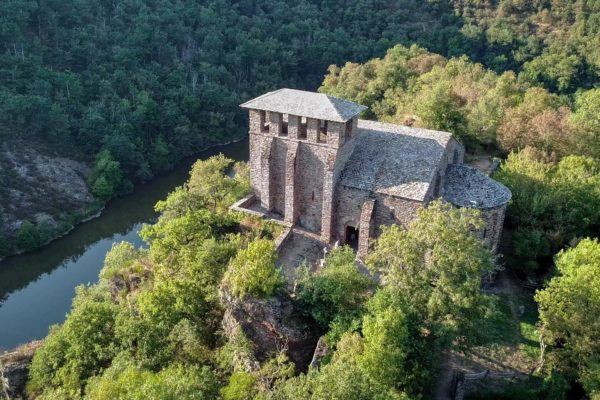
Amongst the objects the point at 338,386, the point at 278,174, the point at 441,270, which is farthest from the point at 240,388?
the point at 278,174

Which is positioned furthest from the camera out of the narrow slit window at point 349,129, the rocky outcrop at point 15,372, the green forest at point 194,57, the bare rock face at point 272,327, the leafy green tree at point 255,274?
the green forest at point 194,57

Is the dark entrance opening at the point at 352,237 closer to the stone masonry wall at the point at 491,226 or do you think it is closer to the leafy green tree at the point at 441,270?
the stone masonry wall at the point at 491,226

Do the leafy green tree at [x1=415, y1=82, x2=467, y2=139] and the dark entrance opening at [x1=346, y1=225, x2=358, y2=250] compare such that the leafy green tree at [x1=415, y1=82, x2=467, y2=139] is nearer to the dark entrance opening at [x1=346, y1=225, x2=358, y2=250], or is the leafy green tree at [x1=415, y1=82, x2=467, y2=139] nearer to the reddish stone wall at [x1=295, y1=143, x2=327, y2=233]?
the dark entrance opening at [x1=346, y1=225, x2=358, y2=250]

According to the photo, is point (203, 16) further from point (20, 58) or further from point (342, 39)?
point (20, 58)


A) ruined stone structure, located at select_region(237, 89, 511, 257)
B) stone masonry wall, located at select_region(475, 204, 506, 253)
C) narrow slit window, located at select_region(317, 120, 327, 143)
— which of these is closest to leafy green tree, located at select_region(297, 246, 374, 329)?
ruined stone structure, located at select_region(237, 89, 511, 257)

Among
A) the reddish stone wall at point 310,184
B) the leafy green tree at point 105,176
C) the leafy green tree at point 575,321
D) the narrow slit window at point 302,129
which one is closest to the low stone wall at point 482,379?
the leafy green tree at point 575,321

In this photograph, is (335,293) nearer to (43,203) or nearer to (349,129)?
(349,129)
